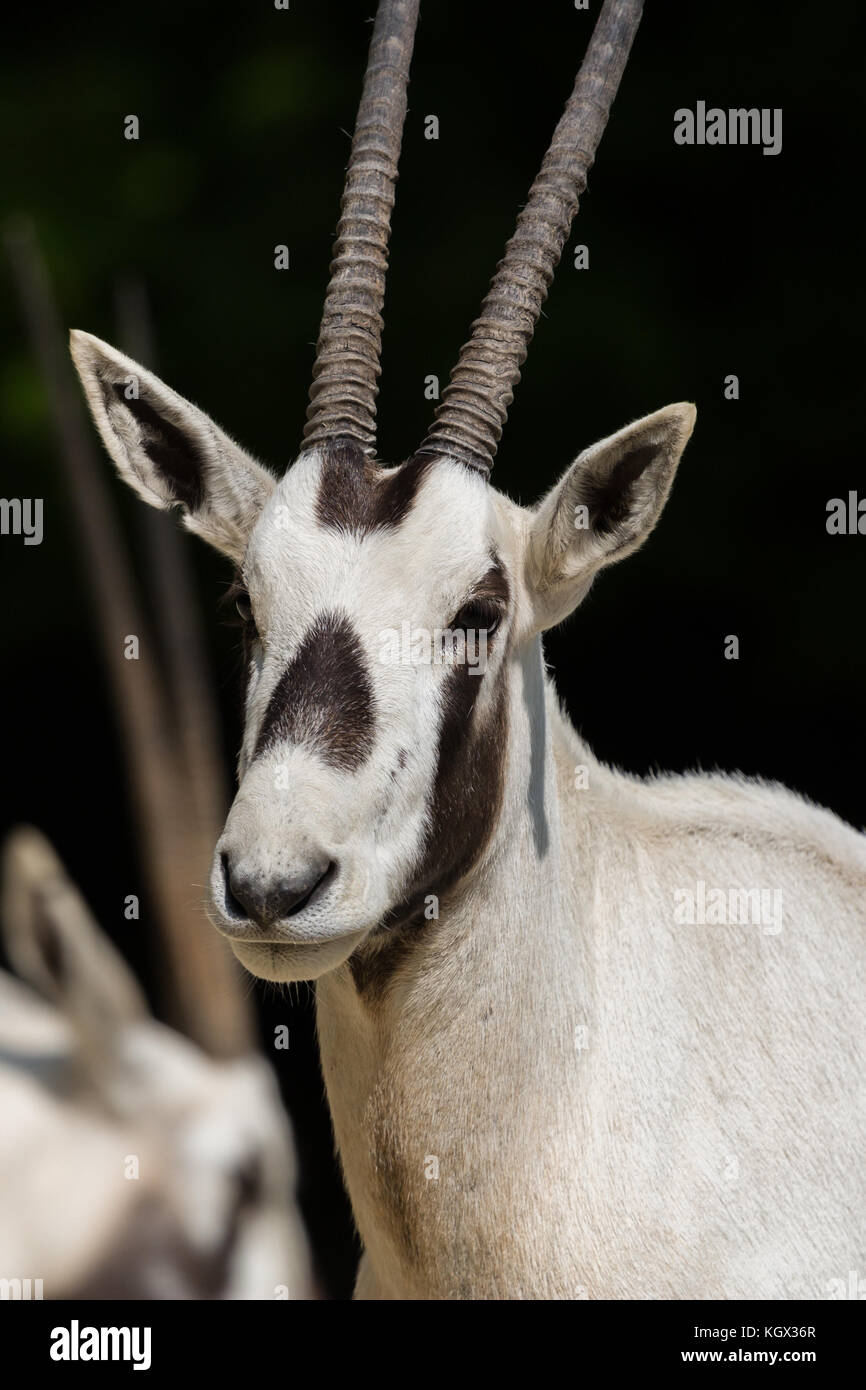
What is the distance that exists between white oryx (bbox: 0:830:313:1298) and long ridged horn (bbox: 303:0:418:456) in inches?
137

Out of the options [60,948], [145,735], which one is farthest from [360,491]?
[145,735]

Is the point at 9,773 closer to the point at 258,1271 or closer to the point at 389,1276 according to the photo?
the point at 258,1271

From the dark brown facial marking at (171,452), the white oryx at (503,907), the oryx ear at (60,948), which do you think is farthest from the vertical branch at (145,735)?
the white oryx at (503,907)

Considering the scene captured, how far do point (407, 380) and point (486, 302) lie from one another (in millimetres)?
4466

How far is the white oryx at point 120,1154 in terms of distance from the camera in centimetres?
621

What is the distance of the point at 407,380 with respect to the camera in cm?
768

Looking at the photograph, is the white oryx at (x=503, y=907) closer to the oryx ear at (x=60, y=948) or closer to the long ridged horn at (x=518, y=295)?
the long ridged horn at (x=518, y=295)

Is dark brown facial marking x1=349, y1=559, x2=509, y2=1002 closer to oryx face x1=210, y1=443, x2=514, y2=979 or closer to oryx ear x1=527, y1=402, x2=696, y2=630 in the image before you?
oryx face x1=210, y1=443, x2=514, y2=979

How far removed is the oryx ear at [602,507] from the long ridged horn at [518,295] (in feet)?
0.58

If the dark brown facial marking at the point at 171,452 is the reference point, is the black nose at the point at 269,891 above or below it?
below

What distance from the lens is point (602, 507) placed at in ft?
10.3

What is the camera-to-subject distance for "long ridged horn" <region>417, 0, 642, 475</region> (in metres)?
3.16

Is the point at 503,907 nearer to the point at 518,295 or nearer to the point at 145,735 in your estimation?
the point at 518,295

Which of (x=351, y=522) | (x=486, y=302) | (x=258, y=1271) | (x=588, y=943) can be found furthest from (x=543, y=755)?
(x=258, y=1271)
